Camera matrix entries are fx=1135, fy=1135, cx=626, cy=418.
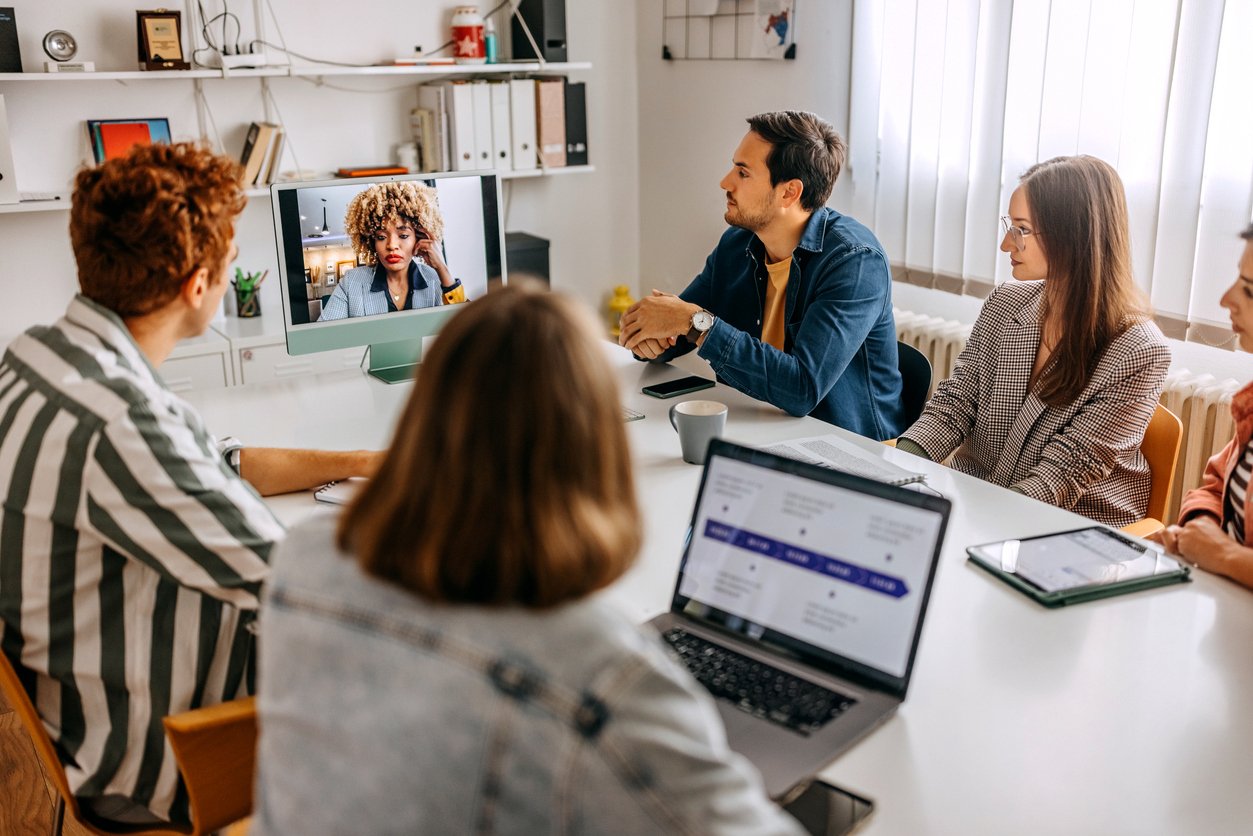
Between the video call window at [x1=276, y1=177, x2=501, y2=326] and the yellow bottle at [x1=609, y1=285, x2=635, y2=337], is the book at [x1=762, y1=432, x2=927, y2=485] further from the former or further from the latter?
the yellow bottle at [x1=609, y1=285, x2=635, y2=337]

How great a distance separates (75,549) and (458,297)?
1276 mm

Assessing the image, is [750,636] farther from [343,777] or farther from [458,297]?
[458,297]

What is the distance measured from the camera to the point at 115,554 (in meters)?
1.29

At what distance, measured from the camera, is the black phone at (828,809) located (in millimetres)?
1014

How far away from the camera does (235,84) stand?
11.8 feet

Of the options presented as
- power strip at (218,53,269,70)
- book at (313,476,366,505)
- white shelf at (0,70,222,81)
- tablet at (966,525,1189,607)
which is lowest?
tablet at (966,525,1189,607)

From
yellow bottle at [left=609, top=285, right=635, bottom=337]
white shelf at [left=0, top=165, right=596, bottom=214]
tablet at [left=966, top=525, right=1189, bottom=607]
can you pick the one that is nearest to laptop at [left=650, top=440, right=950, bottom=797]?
tablet at [left=966, top=525, right=1189, bottom=607]

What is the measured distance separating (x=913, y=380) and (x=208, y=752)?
5.82ft

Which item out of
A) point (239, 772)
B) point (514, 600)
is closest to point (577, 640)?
point (514, 600)

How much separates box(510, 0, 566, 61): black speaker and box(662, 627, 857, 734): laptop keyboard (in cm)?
303

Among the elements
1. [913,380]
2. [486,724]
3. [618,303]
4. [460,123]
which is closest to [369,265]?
[913,380]

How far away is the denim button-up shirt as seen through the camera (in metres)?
2.22

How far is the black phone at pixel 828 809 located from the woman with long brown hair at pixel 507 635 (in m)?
0.26

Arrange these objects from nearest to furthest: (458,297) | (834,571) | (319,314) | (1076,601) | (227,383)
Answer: (834,571), (1076,601), (319,314), (458,297), (227,383)
